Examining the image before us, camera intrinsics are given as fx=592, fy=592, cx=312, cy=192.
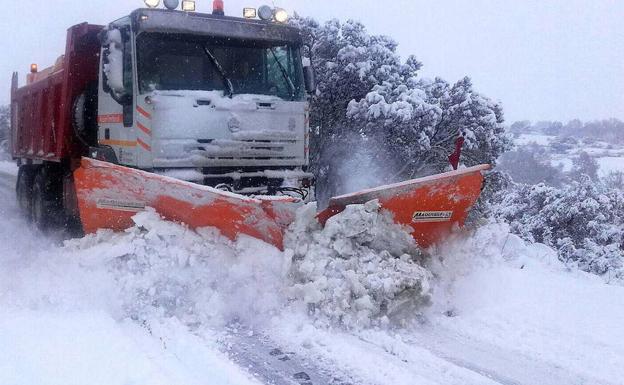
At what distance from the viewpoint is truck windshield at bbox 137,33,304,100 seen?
5.59 metres

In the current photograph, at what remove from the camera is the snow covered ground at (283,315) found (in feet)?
11.2

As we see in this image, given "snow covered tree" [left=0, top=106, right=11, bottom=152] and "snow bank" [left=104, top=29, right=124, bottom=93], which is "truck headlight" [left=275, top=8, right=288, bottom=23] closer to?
"snow bank" [left=104, top=29, right=124, bottom=93]

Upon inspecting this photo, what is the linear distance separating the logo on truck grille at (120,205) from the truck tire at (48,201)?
Result: 305 centimetres

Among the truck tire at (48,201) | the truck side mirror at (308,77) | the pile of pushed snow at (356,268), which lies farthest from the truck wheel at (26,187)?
the pile of pushed snow at (356,268)

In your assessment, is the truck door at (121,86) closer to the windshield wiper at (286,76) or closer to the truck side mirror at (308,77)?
the windshield wiper at (286,76)

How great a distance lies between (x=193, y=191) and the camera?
4422mm

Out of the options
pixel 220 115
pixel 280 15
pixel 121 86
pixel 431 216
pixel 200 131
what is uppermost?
pixel 280 15

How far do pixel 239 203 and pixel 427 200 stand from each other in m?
1.50

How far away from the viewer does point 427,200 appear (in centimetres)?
470

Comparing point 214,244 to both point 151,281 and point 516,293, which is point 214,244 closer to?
point 151,281

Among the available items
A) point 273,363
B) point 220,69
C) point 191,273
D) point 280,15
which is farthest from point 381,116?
point 273,363

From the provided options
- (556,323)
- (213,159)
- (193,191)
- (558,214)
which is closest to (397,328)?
(556,323)

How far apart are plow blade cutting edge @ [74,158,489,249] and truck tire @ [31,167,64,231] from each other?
2.96 metres

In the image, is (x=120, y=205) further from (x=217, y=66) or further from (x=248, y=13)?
(x=248, y=13)
